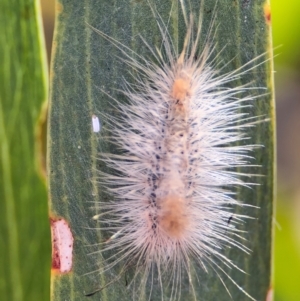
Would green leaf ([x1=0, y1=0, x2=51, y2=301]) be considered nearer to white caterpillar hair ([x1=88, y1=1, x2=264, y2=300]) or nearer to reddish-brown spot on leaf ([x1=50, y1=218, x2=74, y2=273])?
reddish-brown spot on leaf ([x1=50, y1=218, x2=74, y2=273])

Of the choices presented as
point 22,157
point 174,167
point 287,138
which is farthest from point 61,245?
point 287,138

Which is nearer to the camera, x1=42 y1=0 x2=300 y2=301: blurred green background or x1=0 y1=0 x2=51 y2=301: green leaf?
x1=0 y1=0 x2=51 y2=301: green leaf

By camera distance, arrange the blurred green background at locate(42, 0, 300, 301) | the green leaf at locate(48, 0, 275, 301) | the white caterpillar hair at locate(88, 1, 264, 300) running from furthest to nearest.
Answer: the blurred green background at locate(42, 0, 300, 301), the white caterpillar hair at locate(88, 1, 264, 300), the green leaf at locate(48, 0, 275, 301)

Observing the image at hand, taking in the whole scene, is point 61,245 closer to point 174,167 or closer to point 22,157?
point 22,157

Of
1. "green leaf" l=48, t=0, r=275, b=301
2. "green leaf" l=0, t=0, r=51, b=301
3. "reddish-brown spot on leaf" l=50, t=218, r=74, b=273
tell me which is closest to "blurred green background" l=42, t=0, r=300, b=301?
"green leaf" l=48, t=0, r=275, b=301

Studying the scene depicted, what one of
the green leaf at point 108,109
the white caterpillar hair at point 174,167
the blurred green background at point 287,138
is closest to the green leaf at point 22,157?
the green leaf at point 108,109

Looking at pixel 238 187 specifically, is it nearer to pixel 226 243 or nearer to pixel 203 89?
pixel 226 243

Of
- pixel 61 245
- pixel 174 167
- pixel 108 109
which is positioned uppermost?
pixel 108 109
